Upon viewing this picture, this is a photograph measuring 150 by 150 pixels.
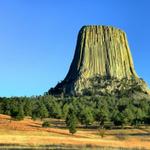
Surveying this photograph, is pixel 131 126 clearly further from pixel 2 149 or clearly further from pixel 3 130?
pixel 2 149

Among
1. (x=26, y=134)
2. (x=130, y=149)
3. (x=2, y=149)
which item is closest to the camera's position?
(x=2, y=149)

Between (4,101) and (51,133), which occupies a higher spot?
(4,101)

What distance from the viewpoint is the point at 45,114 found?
534ft

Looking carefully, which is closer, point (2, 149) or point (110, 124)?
point (2, 149)

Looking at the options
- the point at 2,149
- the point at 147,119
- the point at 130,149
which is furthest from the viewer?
the point at 147,119

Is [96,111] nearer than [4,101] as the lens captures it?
No

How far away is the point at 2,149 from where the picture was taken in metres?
60.5

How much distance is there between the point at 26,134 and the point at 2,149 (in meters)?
33.7

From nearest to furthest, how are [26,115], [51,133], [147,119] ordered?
[51,133] → [26,115] → [147,119]

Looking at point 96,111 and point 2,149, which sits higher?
point 96,111

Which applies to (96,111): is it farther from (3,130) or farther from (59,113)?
(3,130)

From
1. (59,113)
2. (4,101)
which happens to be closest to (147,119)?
(59,113)

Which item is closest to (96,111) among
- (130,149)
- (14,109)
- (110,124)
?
(110,124)

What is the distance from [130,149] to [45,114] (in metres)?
89.0
